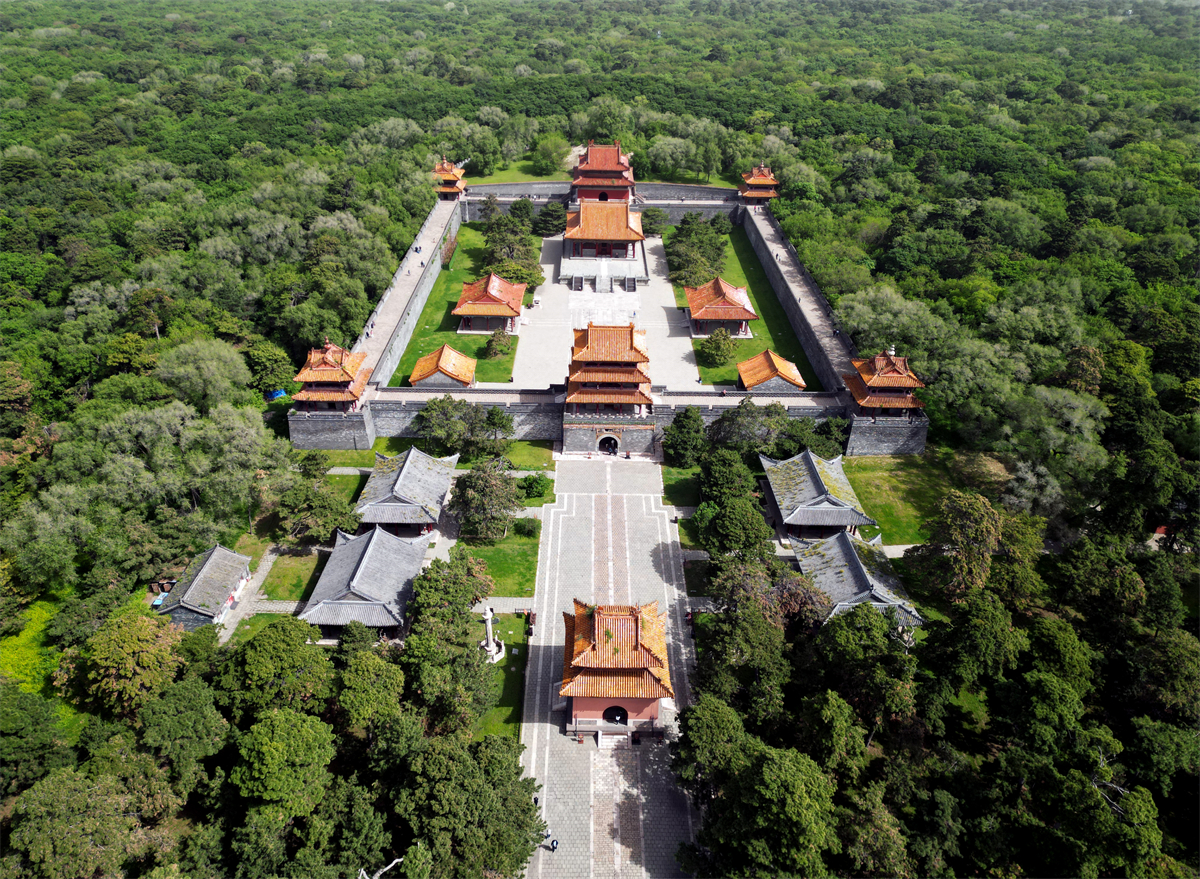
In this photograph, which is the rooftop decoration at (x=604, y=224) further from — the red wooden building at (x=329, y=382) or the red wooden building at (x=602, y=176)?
the red wooden building at (x=329, y=382)

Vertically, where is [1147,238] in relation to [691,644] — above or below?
above

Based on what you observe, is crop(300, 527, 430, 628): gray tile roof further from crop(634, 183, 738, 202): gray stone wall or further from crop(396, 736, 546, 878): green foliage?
crop(634, 183, 738, 202): gray stone wall

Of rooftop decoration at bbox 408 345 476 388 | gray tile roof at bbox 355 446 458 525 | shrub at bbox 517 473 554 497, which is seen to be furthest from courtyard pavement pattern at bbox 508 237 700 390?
gray tile roof at bbox 355 446 458 525

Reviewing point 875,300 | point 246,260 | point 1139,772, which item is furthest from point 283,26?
point 1139,772

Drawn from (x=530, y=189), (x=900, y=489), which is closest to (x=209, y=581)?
(x=900, y=489)

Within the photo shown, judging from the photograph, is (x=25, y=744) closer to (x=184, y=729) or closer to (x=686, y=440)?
(x=184, y=729)

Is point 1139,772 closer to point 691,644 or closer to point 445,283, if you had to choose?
point 691,644
